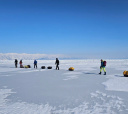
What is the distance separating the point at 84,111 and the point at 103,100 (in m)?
1.54

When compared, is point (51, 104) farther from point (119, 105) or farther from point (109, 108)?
point (119, 105)

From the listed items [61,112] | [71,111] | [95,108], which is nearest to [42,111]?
[61,112]

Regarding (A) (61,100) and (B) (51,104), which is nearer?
(B) (51,104)

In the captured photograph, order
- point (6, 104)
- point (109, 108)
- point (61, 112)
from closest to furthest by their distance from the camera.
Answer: point (61, 112)
point (109, 108)
point (6, 104)

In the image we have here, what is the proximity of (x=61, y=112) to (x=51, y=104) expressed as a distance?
3.04 ft

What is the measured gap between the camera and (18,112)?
4.56 meters

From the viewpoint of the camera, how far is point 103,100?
5.85 meters

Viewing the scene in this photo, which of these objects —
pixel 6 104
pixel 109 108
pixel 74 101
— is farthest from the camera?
pixel 74 101

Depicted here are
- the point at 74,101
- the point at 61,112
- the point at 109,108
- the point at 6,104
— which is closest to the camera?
the point at 61,112

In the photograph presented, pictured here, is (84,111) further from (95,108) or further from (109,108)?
(109,108)

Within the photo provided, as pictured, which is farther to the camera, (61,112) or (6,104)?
(6,104)

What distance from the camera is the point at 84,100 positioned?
5875mm

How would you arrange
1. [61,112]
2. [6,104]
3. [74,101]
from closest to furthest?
1. [61,112]
2. [6,104]
3. [74,101]

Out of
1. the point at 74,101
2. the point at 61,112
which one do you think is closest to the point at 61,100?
the point at 74,101
